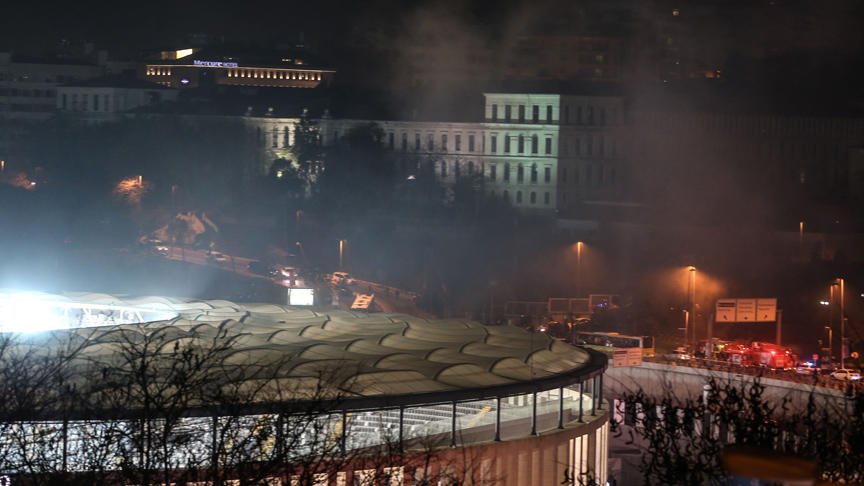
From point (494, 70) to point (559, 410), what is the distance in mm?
72448

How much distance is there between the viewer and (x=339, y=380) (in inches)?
1054

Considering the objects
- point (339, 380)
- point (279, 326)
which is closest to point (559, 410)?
point (339, 380)

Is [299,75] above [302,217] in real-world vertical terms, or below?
above

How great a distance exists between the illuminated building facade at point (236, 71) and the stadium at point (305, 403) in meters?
77.9

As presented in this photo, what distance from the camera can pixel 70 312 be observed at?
39.4 metres

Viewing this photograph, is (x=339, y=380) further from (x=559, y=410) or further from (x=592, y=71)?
(x=592, y=71)

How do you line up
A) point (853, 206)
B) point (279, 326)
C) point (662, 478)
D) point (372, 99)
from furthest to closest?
point (372, 99) < point (853, 206) < point (279, 326) < point (662, 478)

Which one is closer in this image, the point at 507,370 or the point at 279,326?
the point at 507,370

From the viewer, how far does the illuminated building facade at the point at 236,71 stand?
4508 inches

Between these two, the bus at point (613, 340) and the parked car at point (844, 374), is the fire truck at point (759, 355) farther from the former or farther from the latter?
the bus at point (613, 340)

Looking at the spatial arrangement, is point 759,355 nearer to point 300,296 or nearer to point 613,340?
point 613,340

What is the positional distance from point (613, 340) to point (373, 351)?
19879 mm

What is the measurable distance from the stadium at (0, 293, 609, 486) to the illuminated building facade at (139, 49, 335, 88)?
7789 cm

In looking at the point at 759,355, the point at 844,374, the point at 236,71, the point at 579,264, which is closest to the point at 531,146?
the point at 579,264
